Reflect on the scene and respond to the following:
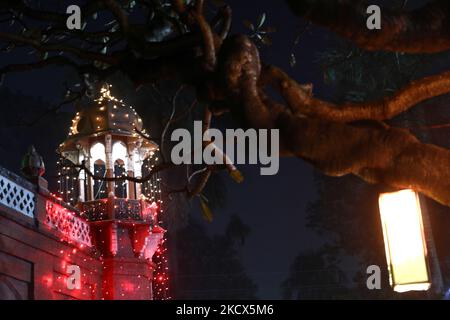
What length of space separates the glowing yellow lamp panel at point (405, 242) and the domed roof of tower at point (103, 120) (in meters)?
9.86

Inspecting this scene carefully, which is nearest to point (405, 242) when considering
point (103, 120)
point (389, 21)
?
point (389, 21)

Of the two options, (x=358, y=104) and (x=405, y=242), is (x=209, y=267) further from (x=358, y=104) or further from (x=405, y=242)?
(x=358, y=104)

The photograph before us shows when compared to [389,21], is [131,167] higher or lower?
higher

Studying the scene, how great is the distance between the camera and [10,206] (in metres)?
10.8

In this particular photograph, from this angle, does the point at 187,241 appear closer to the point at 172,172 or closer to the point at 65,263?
the point at 172,172

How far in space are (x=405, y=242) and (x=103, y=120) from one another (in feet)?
34.2

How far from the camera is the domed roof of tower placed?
15.3m

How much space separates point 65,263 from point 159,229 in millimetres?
3447

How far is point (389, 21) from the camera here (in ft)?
14.9

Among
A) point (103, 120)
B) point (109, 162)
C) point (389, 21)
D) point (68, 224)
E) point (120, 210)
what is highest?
point (103, 120)

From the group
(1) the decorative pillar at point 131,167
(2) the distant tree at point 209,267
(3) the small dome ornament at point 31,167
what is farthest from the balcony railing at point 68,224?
(2) the distant tree at point 209,267

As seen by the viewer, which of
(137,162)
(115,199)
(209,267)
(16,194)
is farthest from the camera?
(209,267)

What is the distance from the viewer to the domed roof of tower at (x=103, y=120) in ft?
50.3

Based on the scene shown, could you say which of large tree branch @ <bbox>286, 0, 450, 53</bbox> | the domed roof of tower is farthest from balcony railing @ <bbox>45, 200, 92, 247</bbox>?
large tree branch @ <bbox>286, 0, 450, 53</bbox>
